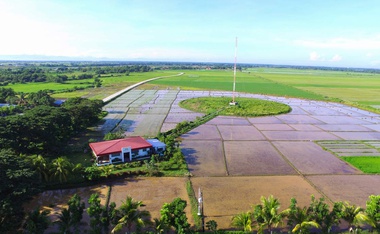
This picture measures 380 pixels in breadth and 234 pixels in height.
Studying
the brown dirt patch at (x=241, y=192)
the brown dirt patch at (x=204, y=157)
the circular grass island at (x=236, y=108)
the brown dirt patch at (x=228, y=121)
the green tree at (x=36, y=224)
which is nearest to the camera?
the green tree at (x=36, y=224)

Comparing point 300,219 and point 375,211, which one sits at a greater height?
point 375,211

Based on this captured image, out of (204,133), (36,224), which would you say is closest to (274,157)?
(204,133)

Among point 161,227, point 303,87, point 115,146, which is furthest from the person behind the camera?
point 303,87

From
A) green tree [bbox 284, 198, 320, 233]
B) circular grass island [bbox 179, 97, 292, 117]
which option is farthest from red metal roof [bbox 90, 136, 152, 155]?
circular grass island [bbox 179, 97, 292, 117]

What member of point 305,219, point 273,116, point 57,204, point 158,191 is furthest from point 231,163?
point 273,116

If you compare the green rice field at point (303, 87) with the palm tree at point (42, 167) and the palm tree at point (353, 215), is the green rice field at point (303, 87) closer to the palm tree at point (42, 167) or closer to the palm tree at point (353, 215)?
the palm tree at point (353, 215)

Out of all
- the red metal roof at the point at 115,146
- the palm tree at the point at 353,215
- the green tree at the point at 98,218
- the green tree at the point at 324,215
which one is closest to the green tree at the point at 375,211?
the palm tree at the point at 353,215

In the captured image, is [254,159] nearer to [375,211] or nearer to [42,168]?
[375,211]
